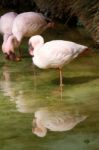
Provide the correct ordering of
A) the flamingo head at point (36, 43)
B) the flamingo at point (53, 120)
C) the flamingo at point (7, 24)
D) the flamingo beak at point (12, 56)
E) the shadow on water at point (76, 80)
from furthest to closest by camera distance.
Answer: the flamingo at point (7, 24), the flamingo beak at point (12, 56), the flamingo head at point (36, 43), the shadow on water at point (76, 80), the flamingo at point (53, 120)

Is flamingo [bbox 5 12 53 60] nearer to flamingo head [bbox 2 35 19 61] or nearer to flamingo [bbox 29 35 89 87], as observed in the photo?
flamingo head [bbox 2 35 19 61]

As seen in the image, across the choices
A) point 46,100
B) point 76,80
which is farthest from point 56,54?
point 46,100

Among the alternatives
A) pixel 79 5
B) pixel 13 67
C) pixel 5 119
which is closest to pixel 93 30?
pixel 79 5

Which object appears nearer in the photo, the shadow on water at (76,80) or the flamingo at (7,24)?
the shadow on water at (76,80)

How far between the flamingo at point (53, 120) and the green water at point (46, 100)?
0.07 metres

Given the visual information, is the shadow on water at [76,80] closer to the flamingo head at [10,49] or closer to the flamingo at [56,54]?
the flamingo at [56,54]

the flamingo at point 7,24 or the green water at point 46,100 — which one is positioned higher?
the flamingo at point 7,24

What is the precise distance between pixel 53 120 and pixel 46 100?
0.73 m

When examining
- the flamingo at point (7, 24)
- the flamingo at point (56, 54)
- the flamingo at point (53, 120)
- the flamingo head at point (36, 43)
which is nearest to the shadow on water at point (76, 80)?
the flamingo at point (56, 54)

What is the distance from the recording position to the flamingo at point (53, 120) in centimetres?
510

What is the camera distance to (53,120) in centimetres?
536

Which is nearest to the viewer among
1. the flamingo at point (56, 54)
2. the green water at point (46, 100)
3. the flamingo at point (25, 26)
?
the green water at point (46, 100)

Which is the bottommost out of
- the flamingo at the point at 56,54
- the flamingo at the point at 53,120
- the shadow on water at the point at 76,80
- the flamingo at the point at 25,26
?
the flamingo at the point at 53,120

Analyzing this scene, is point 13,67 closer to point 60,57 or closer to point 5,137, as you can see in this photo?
point 60,57
